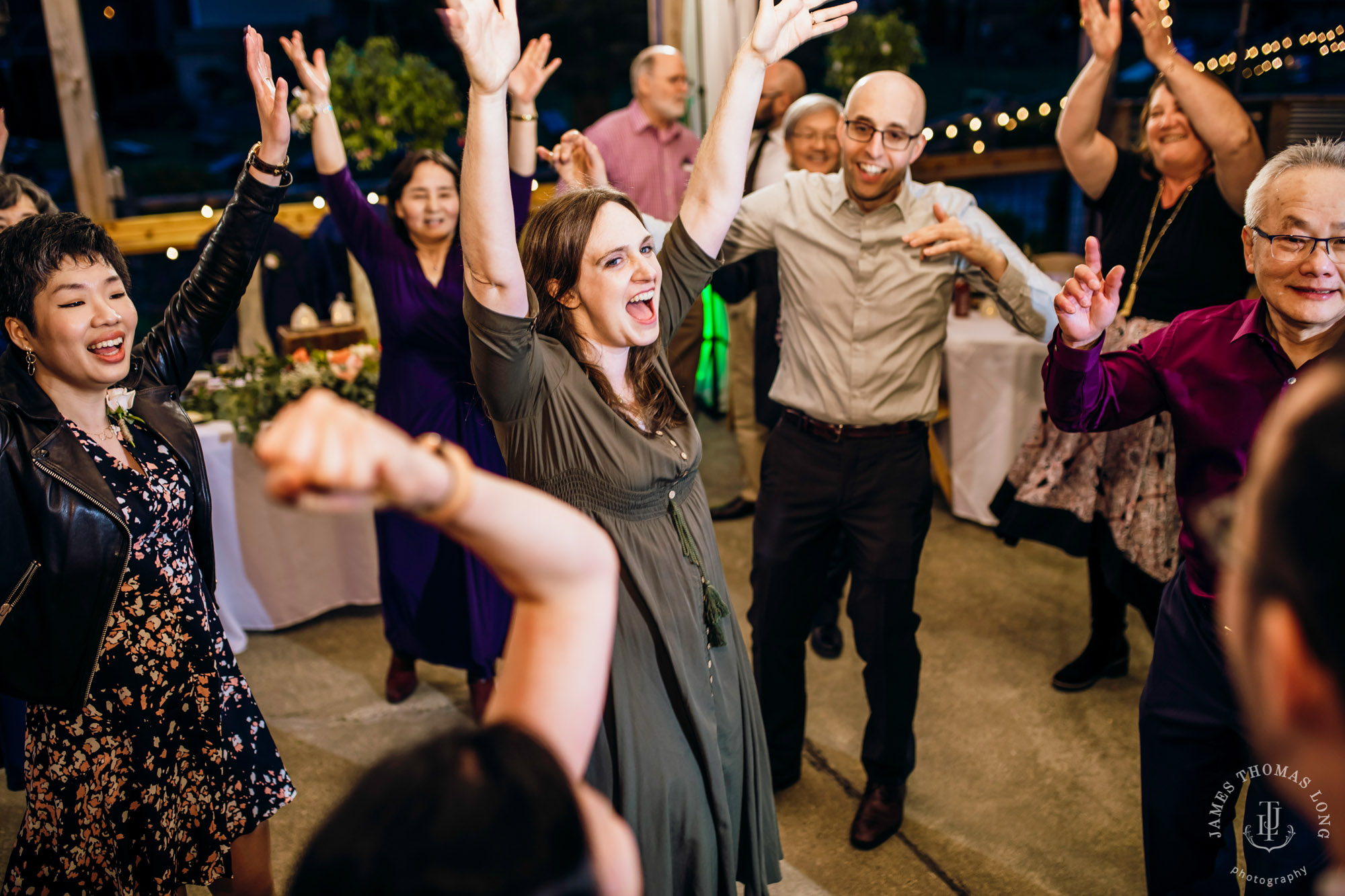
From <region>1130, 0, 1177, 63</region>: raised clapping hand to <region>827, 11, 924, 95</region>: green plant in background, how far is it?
2.75 meters

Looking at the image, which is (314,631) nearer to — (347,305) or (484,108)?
(347,305)

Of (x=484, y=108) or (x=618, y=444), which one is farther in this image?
(x=618, y=444)

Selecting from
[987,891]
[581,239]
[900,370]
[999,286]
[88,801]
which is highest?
[581,239]

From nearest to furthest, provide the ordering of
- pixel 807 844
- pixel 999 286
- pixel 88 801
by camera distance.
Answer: pixel 88 801 → pixel 999 286 → pixel 807 844

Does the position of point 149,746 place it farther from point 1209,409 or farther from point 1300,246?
point 1300,246

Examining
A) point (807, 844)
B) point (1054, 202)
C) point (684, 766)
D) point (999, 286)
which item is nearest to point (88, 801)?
point (684, 766)

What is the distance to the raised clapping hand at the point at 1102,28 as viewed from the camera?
229cm

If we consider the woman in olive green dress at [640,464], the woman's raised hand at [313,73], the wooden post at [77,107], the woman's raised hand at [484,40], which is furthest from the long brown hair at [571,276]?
the wooden post at [77,107]

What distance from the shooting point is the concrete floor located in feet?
7.06

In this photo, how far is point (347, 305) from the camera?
3.76 meters

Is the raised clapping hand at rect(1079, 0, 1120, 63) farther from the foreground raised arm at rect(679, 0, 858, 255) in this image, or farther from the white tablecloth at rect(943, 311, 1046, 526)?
the white tablecloth at rect(943, 311, 1046, 526)

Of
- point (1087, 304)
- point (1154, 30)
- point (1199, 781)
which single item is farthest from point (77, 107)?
point (1199, 781)

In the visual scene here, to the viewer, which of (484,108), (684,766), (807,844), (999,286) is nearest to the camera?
(484,108)

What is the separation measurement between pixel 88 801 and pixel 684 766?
38.7 inches
